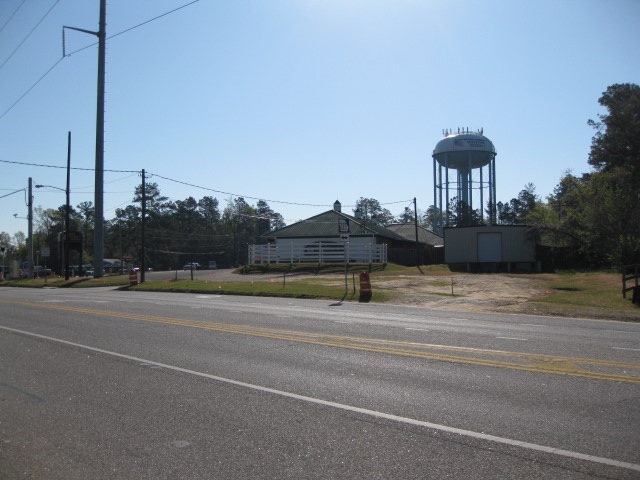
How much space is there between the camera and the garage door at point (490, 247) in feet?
151

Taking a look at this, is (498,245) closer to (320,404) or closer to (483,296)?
(483,296)

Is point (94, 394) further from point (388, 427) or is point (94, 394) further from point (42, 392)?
point (388, 427)

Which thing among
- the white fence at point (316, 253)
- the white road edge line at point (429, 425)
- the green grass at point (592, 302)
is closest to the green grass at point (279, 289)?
the green grass at point (592, 302)

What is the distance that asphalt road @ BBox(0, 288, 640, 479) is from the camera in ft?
16.8

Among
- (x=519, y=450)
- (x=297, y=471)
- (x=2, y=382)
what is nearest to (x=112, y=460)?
(x=297, y=471)

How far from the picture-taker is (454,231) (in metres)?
46.9

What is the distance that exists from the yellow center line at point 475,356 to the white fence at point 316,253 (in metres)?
30.4

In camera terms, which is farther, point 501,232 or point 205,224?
point 205,224

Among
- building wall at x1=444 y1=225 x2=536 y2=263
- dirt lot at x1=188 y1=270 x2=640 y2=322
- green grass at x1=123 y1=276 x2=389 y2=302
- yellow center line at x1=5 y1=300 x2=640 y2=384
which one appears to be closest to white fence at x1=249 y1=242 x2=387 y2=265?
building wall at x1=444 y1=225 x2=536 y2=263

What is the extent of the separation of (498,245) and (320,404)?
41.7 m

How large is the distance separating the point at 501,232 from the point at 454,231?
3.56 meters

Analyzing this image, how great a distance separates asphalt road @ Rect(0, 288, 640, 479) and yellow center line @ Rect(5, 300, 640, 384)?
5 cm

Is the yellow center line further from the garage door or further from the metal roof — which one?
the metal roof

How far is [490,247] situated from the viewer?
1821 inches
